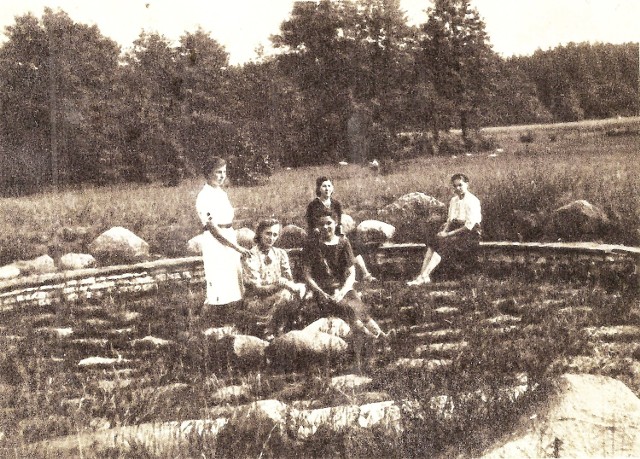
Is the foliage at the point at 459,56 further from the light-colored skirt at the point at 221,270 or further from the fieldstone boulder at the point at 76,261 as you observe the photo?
the fieldstone boulder at the point at 76,261

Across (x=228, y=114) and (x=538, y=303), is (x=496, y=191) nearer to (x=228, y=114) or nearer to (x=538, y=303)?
(x=538, y=303)

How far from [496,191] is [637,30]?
5.25 feet

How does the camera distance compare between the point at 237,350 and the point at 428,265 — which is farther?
the point at 428,265

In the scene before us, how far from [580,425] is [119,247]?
3.52m

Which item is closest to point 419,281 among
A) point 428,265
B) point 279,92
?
point 428,265

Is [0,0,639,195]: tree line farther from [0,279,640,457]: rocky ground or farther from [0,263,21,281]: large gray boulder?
[0,279,640,457]: rocky ground

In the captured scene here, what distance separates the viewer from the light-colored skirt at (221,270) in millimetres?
5961

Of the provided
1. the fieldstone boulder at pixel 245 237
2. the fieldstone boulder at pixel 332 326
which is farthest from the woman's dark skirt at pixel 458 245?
the fieldstone boulder at pixel 245 237

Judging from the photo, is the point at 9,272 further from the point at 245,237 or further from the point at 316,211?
the point at 316,211

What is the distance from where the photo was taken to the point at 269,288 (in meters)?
6.02

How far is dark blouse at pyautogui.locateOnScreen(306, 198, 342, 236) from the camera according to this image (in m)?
6.14

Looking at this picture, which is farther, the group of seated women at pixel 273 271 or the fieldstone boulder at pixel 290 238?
the fieldstone boulder at pixel 290 238

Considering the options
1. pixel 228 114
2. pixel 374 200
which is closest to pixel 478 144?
pixel 374 200

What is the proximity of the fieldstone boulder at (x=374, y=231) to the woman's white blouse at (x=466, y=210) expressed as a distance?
0.50 meters
